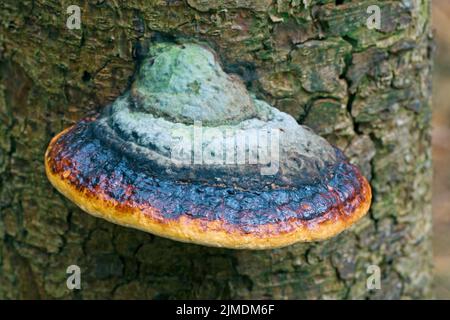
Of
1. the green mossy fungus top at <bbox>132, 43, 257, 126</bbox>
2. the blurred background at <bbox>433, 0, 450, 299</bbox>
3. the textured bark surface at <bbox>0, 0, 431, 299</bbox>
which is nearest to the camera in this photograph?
the green mossy fungus top at <bbox>132, 43, 257, 126</bbox>

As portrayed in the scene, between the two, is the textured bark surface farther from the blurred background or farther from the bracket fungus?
the blurred background

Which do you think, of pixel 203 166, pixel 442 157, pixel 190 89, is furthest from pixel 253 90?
pixel 442 157

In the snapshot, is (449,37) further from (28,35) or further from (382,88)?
(28,35)

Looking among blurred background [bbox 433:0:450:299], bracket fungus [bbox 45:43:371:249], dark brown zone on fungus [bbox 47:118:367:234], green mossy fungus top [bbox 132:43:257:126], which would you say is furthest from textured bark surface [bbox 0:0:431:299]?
blurred background [bbox 433:0:450:299]

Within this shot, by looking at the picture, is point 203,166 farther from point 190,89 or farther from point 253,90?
point 253,90

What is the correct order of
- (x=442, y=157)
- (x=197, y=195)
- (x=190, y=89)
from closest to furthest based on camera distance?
(x=197, y=195) → (x=190, y=89) → (x=442, y=157)

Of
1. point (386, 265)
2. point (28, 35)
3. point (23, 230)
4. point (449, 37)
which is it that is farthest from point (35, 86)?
point (449, 37)
